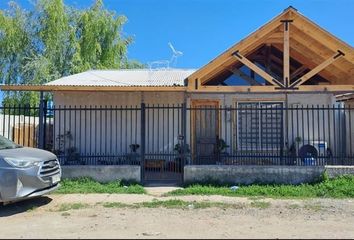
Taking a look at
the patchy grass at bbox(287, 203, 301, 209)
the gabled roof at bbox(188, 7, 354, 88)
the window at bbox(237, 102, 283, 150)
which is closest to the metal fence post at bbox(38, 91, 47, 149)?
the gabled roof at bbox(188, 7, 354, 88)

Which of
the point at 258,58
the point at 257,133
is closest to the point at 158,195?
the point at 257,133

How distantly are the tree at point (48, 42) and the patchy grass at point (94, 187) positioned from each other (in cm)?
1285

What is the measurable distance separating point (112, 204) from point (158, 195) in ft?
4.69

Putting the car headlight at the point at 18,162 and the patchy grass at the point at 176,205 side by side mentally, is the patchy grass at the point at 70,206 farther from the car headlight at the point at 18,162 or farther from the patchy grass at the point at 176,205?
the car headlight at the point at 18,162

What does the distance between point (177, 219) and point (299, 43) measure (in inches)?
318

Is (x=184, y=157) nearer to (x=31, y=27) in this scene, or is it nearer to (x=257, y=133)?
(x=257, y=133)

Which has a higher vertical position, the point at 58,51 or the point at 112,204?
the point at 58,51

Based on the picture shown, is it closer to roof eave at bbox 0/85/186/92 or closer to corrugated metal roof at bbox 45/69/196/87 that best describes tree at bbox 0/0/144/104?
corrugated metal roof at bbox 45/69/196/87

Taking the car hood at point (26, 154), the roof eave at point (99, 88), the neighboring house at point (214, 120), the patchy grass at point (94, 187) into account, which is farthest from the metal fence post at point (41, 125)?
the car hood at point (26, 154)

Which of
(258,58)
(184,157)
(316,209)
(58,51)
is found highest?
(58,51)

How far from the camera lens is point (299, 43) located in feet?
42.8

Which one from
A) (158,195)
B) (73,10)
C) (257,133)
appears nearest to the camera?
(158,195)

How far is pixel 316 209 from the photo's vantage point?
8422 millimetres

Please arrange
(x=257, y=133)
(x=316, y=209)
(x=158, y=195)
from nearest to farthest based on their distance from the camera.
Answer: (x=316, y=209) → (x=158, y=195) → (x=257, y=133)
